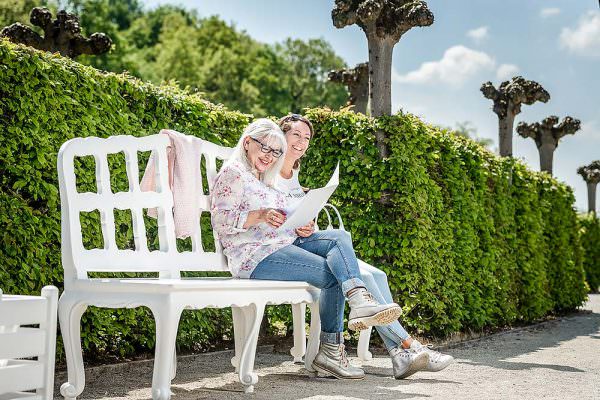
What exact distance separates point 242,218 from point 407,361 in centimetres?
143

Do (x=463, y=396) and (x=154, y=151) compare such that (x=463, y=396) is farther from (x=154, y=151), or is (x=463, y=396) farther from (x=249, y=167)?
(x=154, y=151)

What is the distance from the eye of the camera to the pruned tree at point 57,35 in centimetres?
877

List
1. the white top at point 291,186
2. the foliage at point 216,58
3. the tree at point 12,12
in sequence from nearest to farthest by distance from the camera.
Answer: the white top at point 291,186 < the tree at point 12,12 < the foliage at point 216,58

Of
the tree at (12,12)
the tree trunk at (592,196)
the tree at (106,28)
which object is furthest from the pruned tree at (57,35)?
the tree at (12,12)

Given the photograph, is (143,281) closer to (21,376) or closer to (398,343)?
(21,376)

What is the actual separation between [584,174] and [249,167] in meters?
19.9

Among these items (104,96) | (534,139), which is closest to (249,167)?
(104,96)

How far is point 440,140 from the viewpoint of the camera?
8.15 m

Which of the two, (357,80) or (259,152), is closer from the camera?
(259,152)

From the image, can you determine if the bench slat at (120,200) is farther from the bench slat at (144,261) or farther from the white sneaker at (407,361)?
the white sneaker at (407,361)

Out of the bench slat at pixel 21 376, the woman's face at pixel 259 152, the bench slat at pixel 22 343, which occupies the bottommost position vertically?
the bench slat at pixel 21 376

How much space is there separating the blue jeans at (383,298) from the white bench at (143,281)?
14.0 inches

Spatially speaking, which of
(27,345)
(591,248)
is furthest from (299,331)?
(591,248)

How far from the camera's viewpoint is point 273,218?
493cm
